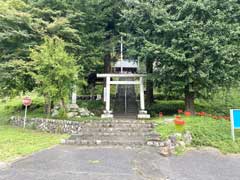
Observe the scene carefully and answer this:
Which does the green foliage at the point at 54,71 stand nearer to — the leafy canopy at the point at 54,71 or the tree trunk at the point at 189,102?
the leafy canopy at the point at 54,71

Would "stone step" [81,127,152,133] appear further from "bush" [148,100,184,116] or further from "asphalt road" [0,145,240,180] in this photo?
"bush" [148,100,184,116]

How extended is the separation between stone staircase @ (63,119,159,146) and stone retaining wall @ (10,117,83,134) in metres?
0.43

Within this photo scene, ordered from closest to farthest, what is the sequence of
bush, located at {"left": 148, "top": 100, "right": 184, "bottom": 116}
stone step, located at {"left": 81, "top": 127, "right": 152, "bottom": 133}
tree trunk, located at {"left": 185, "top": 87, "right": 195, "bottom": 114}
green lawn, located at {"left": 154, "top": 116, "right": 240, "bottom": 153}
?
green lawn, located at {"left": 154, "top": 116, "right": 240, "bottom": 153} < stone step, located at {"left": 81, "top": 127, "right": 152, "bottom": 133} < tree trunk, located at {"left": 185, "top": 87, "right": 195, "bottom": 114} < bush, located at {"left": 148, "top": 100, "right": 184, "bottom": 116}

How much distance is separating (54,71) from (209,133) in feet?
A: 23.0

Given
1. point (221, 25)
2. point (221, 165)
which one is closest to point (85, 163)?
point (221, 165)

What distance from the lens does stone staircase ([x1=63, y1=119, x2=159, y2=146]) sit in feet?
31.4

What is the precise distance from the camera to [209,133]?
32.1 feet

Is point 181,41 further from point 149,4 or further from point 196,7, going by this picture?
point 149,4

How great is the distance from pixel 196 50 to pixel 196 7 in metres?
1.92

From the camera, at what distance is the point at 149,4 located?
1267 centimetres

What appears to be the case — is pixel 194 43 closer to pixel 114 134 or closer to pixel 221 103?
pixel 114 134

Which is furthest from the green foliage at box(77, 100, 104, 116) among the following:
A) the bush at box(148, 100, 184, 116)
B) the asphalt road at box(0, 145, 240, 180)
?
the asphalt road at box(0, 145, 240, 180)

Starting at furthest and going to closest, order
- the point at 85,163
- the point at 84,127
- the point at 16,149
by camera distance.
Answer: the point at 84,127, the point at 16,149, the point at 85,163

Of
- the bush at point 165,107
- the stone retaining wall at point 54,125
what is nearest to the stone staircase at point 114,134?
the stone retaining wall at point 54,125
